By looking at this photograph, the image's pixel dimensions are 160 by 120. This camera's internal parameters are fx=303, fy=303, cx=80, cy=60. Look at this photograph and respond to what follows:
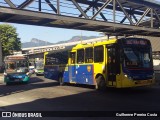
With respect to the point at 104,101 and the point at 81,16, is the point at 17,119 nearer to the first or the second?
the point at 104,101

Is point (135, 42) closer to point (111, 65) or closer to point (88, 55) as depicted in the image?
point (111, 65)

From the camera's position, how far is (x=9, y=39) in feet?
290

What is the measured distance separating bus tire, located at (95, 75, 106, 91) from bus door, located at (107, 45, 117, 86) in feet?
2.18

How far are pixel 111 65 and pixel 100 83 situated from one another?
156 centimetres

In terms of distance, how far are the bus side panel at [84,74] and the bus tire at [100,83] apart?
2.33 feet

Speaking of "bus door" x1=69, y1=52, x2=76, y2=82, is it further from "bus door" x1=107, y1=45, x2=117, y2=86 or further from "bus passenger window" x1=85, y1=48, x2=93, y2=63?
"bus door" x1=107, y1=45, x2=117, y2=86

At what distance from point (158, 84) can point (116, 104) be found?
9.76 m

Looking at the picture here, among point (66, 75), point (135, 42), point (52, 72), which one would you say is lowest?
point (66, 75)

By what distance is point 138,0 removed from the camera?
22.9 metres

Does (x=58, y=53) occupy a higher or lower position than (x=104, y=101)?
higher

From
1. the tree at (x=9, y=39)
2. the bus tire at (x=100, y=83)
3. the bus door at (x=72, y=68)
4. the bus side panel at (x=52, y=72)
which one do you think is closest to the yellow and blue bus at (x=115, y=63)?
the bus tire at (x=100, y=83)

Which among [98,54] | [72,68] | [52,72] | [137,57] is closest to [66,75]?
[72,68]

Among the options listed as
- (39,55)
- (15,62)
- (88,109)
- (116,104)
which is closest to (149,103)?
(116,104)

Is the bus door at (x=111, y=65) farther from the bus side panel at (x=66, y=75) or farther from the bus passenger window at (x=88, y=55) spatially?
the bus side panel at (x=66, y=75)
